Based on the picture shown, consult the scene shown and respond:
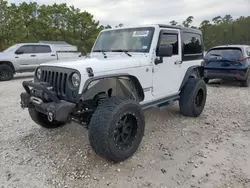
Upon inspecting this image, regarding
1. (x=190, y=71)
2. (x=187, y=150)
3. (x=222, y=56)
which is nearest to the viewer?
(x=187, y=150)

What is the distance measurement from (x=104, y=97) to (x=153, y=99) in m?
1.01

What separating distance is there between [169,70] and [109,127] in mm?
1885

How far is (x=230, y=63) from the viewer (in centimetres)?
816

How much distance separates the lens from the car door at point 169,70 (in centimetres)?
388

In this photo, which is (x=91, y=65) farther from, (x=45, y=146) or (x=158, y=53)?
(x=45, y=146)

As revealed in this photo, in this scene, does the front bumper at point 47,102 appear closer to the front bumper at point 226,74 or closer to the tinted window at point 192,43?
the tinted window at point 192,43

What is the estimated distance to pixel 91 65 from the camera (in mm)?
2904

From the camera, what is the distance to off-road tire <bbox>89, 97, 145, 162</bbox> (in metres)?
2.76

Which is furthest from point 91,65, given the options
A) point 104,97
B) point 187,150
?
point 187,150

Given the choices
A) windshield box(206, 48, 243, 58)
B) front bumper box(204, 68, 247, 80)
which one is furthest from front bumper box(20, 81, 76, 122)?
windshield box(206, 48, 243, 58)

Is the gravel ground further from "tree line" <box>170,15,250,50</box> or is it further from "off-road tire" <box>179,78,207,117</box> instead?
"tree line" <box>170,15,250,50</box>

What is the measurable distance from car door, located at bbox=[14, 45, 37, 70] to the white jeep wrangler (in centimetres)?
783

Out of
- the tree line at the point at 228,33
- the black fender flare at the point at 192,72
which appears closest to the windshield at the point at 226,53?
the black fender flare at the point at 192,72

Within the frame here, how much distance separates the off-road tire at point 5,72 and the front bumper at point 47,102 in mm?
8187
